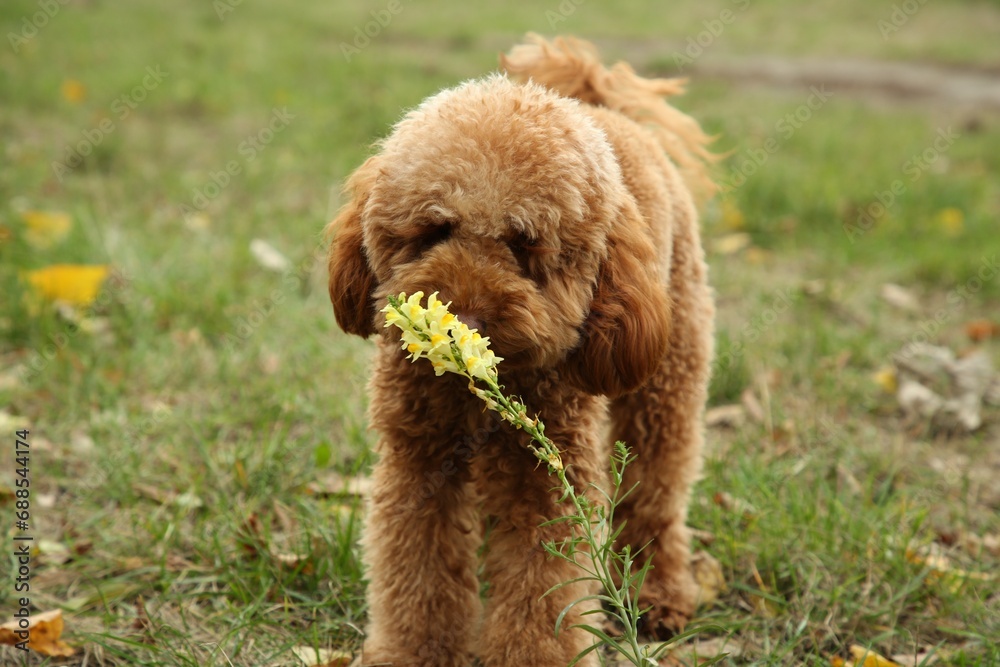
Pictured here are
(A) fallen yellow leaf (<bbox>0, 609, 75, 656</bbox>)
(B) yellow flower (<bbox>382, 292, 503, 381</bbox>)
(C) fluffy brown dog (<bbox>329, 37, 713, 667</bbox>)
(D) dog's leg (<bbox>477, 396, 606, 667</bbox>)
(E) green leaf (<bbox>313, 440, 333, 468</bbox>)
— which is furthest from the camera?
(E) green leaf (<bbox>313, 440, 333, 468</bbox>)

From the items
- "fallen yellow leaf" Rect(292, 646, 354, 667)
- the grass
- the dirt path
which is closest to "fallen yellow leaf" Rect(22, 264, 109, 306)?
the grass

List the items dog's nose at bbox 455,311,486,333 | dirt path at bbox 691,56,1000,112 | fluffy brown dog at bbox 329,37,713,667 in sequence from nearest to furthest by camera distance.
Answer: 1. dog's nose at bbox 455,311,486,333
2. fluffy brown dog at bbox 329,37,713,667
3. dirt path at bbox 691,56,1000,112

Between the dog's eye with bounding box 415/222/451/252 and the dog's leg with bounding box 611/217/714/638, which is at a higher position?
the dog's eye with bounding box 415/222/451/252

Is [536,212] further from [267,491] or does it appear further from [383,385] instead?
[267,491]

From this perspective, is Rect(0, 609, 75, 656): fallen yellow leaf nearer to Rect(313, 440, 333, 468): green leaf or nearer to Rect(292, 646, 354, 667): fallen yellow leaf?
Rect(292, 646, 354, 667): fallen yellow leaf

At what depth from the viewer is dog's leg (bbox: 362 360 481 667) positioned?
7.65ft

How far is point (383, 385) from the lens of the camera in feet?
7.76

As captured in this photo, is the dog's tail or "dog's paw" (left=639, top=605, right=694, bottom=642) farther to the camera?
the dog's tail

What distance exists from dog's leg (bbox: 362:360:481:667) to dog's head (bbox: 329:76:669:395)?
0.98 feet

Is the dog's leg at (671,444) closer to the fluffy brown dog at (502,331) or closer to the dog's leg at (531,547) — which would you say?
the fluffy brown dog at (502,331)

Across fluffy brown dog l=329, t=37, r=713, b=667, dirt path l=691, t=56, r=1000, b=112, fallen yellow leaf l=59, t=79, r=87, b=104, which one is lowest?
dirt path l=691, t=56, r=1000, b=112

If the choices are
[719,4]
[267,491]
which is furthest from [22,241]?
[719,4]

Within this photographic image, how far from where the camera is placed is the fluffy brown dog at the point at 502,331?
6.48 feet

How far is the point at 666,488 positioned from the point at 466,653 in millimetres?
826
